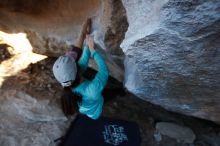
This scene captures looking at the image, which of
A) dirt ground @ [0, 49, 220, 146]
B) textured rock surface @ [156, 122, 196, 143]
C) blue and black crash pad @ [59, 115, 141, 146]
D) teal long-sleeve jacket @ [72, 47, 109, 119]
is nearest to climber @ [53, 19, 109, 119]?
teal long-sleeve jacket @ [72, 47, 109, 119]

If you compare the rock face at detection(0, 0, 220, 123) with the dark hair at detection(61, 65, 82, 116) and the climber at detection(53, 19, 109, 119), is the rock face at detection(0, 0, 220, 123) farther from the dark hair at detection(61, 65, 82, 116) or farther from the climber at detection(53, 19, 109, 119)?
the dark hair at detection(61, 65, 82, 116)

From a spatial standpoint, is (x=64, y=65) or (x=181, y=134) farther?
(x=181, y=134)

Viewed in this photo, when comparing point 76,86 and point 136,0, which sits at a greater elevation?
point 136,0

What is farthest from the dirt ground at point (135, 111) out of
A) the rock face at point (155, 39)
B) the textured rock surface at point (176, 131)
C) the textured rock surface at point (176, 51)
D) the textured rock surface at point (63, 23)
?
the textured rock surface at point (176, 51)

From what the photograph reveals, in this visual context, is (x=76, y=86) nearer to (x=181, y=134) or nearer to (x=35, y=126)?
(x=35, y=126)

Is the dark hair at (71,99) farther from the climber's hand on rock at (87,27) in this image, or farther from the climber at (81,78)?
the climber's hand on rock at (87,27)

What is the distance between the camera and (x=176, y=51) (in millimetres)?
1625

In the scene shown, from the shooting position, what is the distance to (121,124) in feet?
9.11

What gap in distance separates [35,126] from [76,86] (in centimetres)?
70

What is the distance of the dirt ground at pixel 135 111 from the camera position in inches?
111

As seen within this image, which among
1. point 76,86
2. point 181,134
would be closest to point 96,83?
point 76,86

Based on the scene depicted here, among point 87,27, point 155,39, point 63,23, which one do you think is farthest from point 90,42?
point 155,39

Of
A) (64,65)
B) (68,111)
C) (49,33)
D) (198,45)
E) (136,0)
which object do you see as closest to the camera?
(198,45)

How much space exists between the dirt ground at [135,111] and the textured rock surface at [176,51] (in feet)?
2.23
